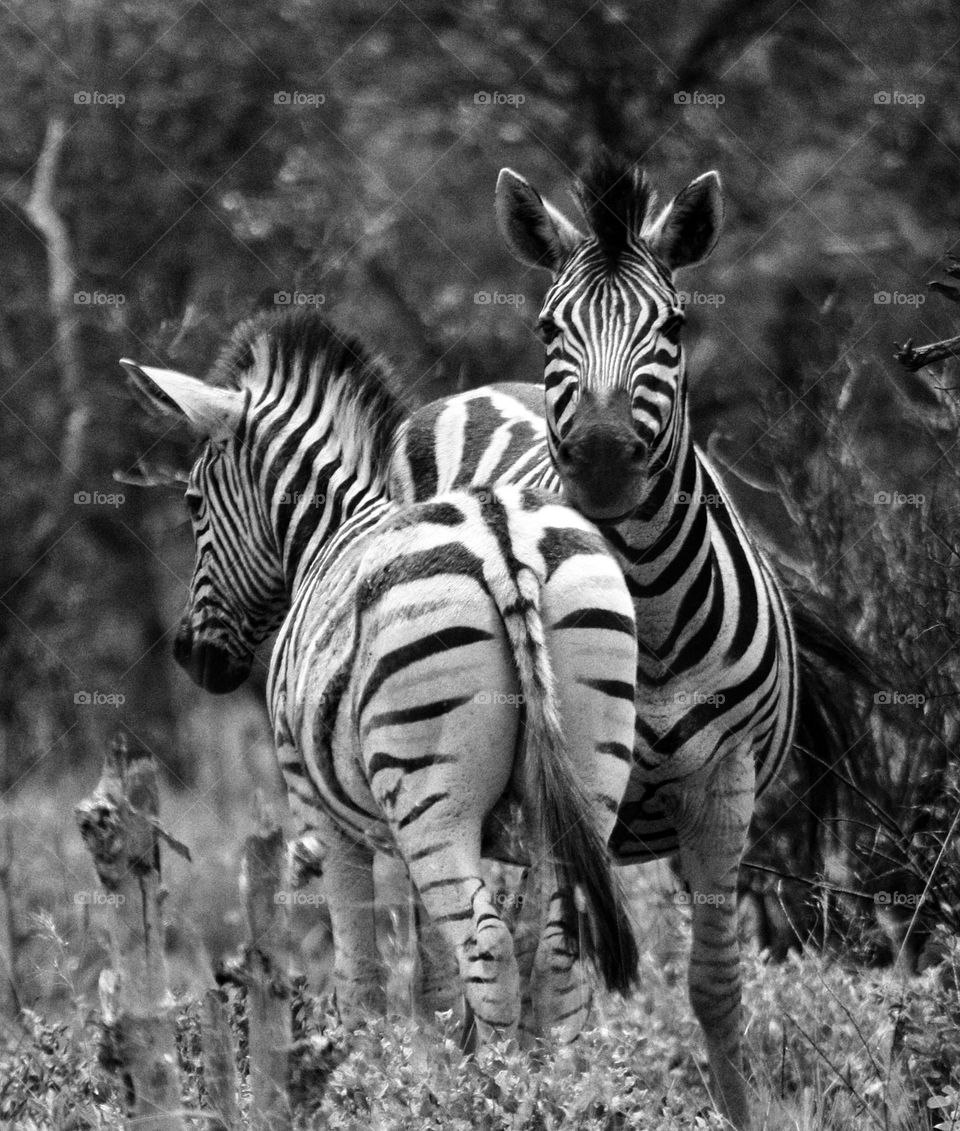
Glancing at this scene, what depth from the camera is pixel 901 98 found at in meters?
9.76

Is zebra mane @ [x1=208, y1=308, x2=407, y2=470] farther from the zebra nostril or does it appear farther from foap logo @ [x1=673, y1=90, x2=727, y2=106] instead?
foap logo @ [x1=673, y1=90, x2=727, y2=106]

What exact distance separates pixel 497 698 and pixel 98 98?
28.1ft

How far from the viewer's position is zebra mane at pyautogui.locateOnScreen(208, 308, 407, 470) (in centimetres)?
554

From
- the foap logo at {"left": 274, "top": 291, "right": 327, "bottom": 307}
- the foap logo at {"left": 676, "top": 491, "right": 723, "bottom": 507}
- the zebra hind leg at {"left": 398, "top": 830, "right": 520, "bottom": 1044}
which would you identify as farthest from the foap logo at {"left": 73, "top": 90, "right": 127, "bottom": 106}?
the zebra hind leg at {"left": 398, "top": 830, "right": 520, "bottom": 1044}

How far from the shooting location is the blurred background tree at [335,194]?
34.9 ft

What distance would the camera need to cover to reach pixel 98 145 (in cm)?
1162

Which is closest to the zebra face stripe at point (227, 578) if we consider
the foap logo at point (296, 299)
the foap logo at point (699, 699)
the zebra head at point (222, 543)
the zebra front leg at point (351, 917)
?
the zebra head at point (222, 543)

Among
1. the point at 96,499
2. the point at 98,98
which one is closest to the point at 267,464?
the point at 96,499

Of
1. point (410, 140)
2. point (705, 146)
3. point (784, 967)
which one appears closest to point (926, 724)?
point (784, 967)

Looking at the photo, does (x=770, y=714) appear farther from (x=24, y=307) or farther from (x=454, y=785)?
(x=24, y=307)

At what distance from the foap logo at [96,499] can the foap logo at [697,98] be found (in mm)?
4091

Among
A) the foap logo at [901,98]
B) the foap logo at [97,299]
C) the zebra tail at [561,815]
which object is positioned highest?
the foap logo at [901,98]

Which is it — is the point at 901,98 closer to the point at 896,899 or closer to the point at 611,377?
the point at 896,899

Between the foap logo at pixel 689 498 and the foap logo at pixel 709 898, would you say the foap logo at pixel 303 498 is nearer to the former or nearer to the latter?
the foap logo at pixel 689 498
